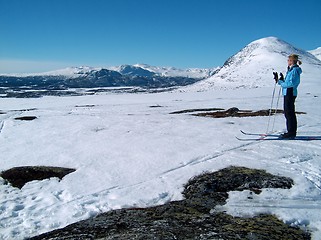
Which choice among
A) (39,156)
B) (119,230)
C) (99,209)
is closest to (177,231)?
(119,230)

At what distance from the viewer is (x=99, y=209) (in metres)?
6.59

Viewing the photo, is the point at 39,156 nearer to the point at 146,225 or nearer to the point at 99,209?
the point at 99,209

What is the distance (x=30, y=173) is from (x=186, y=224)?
6274 mm

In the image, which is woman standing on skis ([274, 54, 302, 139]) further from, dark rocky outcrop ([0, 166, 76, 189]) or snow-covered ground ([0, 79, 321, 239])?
dark rocky outcrop ([0, 166, 76, 189])

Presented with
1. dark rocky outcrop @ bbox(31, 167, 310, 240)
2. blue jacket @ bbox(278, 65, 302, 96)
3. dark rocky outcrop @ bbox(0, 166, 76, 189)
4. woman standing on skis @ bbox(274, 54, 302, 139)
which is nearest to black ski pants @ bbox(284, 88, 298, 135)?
A: woman standing on skis @ bbox(274, 54, 302, 139)

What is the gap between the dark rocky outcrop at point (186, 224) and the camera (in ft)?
16.4

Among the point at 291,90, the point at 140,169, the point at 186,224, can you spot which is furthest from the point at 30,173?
the point at 291,90

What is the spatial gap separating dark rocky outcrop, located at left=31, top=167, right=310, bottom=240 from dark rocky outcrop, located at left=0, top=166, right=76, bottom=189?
3.62m

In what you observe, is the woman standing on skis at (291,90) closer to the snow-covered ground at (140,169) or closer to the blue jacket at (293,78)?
the blue jacket at (293,78)

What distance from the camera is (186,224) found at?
5.41 meters

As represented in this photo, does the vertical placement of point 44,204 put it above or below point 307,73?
below

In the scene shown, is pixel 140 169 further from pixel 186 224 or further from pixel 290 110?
pixel 290 110

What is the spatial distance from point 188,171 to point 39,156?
611cm

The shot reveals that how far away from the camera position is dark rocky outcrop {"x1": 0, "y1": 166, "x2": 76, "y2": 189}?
8.80 metres
